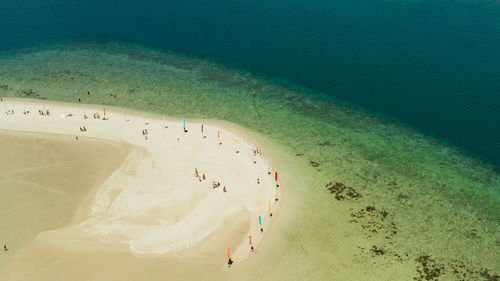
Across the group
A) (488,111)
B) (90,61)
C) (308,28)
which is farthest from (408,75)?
(90,61)

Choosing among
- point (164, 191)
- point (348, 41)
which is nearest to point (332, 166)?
point (164, 191)

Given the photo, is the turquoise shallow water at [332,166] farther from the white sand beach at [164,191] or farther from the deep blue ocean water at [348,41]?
the deep blue ocean water at [348,41]

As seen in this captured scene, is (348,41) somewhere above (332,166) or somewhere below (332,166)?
above

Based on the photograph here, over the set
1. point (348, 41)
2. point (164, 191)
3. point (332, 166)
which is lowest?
point (164, 191)

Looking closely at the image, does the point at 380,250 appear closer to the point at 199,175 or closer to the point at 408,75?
the point at 199,175

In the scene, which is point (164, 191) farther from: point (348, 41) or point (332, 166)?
point (348, 41)

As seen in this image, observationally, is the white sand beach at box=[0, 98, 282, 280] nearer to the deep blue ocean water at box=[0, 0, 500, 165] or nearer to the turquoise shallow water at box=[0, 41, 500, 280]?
the turquoise shallow water at box=[0, 41, 500, 280]

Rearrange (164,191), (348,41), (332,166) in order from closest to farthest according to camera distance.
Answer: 1. (164,191)
2. (332,166)
3. (348,41)

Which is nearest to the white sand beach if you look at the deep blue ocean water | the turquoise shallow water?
the turquoise shallow water
